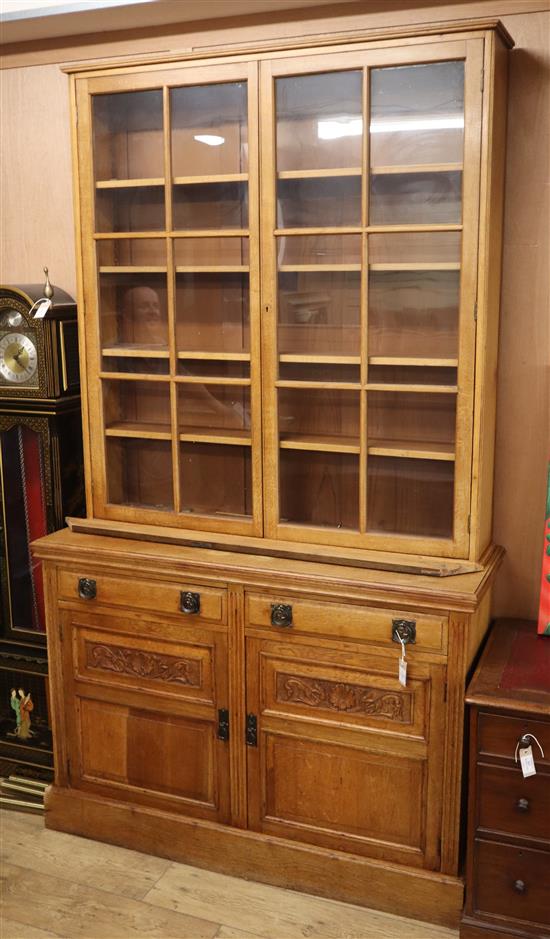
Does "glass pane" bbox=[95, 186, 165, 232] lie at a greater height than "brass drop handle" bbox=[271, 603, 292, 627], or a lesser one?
greater

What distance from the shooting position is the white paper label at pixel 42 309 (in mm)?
2803

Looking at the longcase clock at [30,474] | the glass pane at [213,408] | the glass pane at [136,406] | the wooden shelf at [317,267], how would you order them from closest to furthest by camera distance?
the wooden shelf at [317,267], the glass pane at [213,408], the glass pane at [136,406], the longcase clock at [30,474]

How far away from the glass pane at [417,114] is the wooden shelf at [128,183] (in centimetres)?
61

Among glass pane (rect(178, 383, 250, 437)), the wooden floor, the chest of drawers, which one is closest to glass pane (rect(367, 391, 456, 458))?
glass pane (rect(178, 383, 250, 437))

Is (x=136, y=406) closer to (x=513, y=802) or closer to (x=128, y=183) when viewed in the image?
(x=128, y=183)

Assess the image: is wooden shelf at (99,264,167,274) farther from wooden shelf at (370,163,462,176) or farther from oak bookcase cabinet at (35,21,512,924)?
wooden shelf at (370,163,462,176)

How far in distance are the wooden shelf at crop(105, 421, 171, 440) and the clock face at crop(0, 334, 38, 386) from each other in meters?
0.31

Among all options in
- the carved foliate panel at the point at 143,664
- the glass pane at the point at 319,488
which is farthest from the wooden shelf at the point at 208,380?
the carved foliate panel at the point at 143,664

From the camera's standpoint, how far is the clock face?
114 inches

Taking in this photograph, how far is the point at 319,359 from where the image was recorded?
2.52 meters

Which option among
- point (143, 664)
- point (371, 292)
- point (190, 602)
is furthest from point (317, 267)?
point (143, 664)

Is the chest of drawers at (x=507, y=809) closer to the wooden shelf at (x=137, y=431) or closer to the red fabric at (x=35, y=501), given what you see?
the wooden shelf at (x=137, y=431)

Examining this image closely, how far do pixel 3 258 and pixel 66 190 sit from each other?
1.13 ft

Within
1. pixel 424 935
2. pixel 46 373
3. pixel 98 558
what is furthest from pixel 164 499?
pixel 424 935
